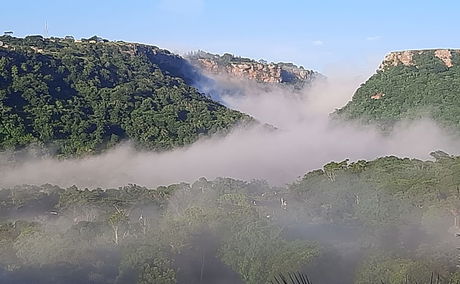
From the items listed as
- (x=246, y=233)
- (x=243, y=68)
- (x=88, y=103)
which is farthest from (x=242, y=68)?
(x=246, y=233)

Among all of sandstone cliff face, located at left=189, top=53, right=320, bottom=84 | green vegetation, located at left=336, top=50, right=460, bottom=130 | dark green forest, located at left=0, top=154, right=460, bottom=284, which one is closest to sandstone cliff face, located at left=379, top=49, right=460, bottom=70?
green vegetation, located at left=336, top=50, right=460, bottom=130

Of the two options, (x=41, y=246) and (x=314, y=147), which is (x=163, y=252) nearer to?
(x=41, y=246)

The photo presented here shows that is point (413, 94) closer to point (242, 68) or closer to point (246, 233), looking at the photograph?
point (246, 233)

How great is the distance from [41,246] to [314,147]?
118 feet

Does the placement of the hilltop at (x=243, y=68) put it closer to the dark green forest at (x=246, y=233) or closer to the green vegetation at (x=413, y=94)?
the green vegetation at (x=413, y=94)

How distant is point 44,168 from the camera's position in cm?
3691

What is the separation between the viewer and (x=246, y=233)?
1867 centimetres

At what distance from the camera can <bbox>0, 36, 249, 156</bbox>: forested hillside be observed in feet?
130

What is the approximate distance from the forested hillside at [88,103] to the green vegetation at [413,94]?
987cm

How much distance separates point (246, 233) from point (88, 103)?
2904 centimetres

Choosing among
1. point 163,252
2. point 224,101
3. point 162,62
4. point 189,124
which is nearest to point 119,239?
point 163,252

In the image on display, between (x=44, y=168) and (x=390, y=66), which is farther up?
(x=390, y=66)

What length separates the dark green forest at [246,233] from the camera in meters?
16.5

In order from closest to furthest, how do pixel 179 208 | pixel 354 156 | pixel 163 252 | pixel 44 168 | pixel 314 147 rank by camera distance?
pixel 163 252 < pixel 179 208 < pixel 44 168 < pixel 354 156 < pixel 314 147
